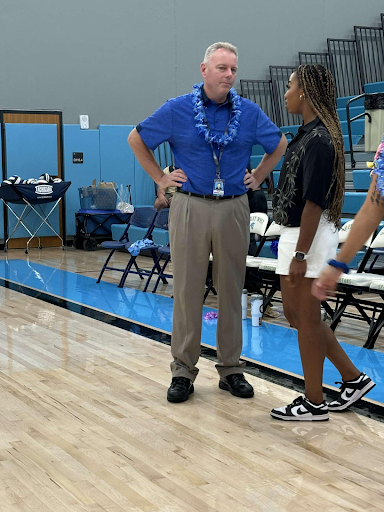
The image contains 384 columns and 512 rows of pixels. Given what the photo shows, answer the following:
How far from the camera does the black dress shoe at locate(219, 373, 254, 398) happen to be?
3.55 meters

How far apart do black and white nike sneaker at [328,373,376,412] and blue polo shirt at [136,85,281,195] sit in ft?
3.29

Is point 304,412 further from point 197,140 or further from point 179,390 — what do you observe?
point 197,140

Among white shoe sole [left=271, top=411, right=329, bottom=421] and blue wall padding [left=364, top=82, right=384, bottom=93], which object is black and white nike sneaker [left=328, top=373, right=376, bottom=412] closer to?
white shoe sole [left=271, top=411, right=329, bottom=421]

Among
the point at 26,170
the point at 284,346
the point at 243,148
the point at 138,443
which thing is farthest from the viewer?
the point at 26,170

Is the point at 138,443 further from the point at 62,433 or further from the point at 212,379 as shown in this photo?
the point at 212,379

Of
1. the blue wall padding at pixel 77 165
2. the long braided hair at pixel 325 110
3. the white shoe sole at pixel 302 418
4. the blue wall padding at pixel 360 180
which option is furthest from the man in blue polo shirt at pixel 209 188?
the blue wall padding at pixel 77 165

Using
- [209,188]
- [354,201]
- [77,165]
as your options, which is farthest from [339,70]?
[209,188]

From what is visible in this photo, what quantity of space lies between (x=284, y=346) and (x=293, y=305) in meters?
1.69

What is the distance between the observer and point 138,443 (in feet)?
9.66

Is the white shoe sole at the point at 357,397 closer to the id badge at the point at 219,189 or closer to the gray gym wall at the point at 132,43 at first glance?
the id badge at the point at 219,189

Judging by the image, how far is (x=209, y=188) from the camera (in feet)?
11.2

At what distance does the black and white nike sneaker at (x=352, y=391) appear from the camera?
Answer: 329 cm

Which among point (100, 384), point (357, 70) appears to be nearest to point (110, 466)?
point (100, 384)

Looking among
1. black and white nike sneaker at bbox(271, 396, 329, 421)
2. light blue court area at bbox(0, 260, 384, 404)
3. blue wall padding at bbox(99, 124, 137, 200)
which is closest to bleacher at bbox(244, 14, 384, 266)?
blue wall padding at bbox(99, 124, 137, 200)
